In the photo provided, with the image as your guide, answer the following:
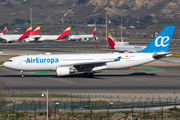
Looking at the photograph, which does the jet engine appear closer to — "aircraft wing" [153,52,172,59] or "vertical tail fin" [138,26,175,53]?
"vertical tail fin" [138,26,175,53]

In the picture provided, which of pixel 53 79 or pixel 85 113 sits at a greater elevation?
pixel 53 79

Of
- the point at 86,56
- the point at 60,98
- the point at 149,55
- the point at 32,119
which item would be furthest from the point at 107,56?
the point at 32,119

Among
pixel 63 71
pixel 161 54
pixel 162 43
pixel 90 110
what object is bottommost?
pixel 90 110

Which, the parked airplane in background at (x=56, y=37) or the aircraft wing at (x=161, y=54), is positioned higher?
the parked airplane in background at (x=56, y=37)

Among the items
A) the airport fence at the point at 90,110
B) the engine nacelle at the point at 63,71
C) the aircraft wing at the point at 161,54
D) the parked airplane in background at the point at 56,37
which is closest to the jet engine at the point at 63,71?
the engine nacelle at the point at 63,71

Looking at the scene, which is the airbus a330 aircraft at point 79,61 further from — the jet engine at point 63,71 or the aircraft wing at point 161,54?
the jet engine at point 63,71

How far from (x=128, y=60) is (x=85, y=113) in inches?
1028

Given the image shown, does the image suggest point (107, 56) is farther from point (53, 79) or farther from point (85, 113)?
point (85, 113)

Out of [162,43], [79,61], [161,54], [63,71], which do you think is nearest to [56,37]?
[79,61]

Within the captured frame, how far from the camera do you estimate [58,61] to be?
168ft

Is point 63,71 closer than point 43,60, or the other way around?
point 63,71

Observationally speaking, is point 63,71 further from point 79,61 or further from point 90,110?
point 90,110

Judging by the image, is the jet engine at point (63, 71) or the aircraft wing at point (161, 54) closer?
the jet engine at point (63, 71)

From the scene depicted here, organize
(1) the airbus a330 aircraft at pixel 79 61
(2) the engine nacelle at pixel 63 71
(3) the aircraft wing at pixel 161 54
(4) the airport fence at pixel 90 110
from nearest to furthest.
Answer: (4) the airport fence at pixel 90 110, (2) the engine nacelle at pixel 63 71, (3) the aircraft wing at pixel 161 54, (1) the airbus a330 aircraft at pixel 79 61
